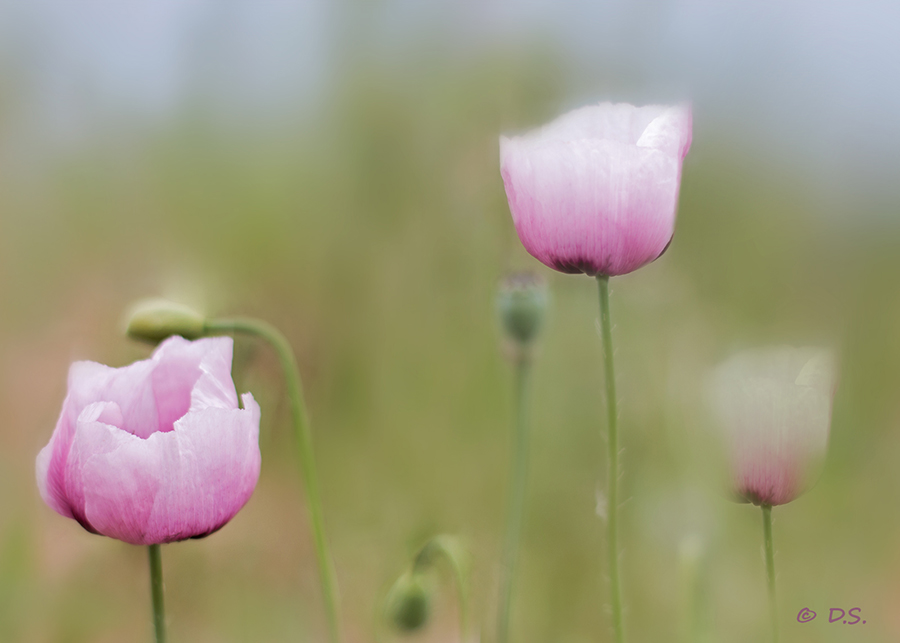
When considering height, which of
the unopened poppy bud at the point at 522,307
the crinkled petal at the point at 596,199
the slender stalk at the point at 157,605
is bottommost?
the slender stalk at the point at 157,605

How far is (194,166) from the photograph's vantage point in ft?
3.52

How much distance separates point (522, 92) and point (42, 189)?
25.5 inches

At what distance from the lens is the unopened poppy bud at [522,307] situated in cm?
59

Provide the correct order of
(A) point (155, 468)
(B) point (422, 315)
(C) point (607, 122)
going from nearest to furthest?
(A) point (155, 468), (C) point (607, 122), (B) point (422, 315)

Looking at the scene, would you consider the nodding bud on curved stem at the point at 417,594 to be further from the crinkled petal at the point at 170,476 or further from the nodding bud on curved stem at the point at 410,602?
the crinkled petal at the point at 170,476

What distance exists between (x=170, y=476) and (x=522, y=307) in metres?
0.31

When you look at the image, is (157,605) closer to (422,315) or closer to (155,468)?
(155,468)

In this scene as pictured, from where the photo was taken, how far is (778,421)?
42cm

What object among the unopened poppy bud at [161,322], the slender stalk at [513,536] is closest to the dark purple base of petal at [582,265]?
the slender stalk at [513,536]

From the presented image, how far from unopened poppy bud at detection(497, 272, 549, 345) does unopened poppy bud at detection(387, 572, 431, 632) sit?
19 centimetres

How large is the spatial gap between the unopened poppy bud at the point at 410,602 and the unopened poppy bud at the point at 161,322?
22 centimetres

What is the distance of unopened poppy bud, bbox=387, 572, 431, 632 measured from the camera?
51cm

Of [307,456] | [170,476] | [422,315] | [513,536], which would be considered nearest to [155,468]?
[170,476]

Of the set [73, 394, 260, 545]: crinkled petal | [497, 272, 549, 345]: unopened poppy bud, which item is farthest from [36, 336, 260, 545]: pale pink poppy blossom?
[497, 272, 549, 345]: unopened poppy bud
